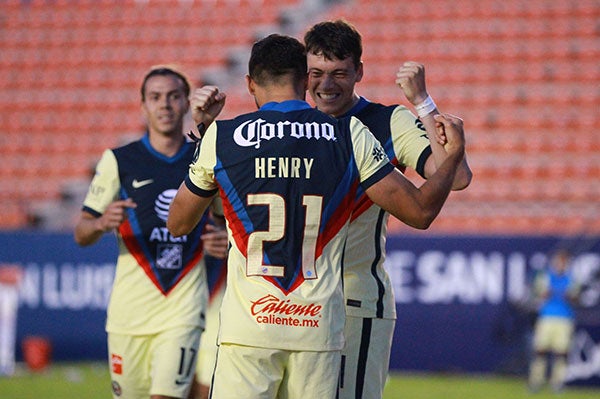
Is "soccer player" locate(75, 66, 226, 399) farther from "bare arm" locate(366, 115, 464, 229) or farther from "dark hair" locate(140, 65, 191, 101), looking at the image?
"bare arm" locate(366, 115, 464, 229)

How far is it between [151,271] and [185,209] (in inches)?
91.4

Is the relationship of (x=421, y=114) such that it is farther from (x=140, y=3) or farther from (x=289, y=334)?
(x=140, y=3)

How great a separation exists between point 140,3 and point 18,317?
8.61 meters

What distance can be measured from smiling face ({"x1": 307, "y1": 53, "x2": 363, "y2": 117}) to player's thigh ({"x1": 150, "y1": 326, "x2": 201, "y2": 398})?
6.80ft

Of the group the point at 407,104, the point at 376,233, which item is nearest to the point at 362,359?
the point at 376,233

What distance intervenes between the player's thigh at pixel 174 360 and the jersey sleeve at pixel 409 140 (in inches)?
85.0

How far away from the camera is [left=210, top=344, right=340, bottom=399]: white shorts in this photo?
5.19 m

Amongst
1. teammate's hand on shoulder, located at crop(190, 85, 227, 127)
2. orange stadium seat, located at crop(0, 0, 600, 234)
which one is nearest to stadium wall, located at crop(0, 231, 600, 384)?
orange stadium seat, located at crop(0, 0, 600, 234)

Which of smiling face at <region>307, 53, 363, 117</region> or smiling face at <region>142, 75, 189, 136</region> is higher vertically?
smiling face at <region>307, 53, 363, 117</region>

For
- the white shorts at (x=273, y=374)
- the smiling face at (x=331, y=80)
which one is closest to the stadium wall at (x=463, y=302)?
the smiling face at (x=331, y=80)

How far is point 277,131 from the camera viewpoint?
532 cm

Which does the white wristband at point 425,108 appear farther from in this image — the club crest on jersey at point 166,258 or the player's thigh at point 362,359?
the club crest on jersey at point 166,258

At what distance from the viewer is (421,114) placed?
5.88 metres

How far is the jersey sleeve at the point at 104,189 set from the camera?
25.8ft
